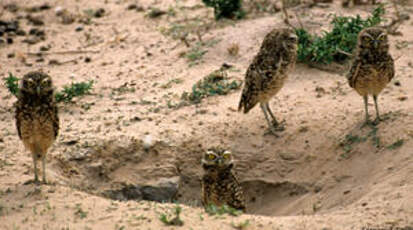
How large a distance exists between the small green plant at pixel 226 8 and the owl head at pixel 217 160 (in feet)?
16.1

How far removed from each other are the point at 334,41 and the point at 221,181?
3.72 m

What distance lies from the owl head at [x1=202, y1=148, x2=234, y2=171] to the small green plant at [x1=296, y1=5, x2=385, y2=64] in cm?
314

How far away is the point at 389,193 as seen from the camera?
637 cm

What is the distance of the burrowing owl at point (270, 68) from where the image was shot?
8.24 meters

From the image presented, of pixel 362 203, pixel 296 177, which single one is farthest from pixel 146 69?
pixel 362 203

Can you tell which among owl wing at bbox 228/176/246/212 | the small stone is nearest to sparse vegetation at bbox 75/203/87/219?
owl wing at bbox 228/176/246/212

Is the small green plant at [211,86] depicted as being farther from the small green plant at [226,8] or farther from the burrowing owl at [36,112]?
the burrowing owl at [36,112]

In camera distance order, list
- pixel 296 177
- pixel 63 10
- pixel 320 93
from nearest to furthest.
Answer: pixel 296 177 → pixel 320 93 → pixel 63 10

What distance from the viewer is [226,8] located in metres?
11.6

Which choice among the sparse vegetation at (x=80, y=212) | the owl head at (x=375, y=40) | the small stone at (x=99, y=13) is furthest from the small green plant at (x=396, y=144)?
the small stone at (x=99, y=13)

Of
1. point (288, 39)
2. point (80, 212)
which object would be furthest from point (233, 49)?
point (80, 212)

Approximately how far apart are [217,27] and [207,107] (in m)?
2.62

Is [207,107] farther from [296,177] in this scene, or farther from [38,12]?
[38,12]

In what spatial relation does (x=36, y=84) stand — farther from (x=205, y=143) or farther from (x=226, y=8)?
(x=226, y=8)
